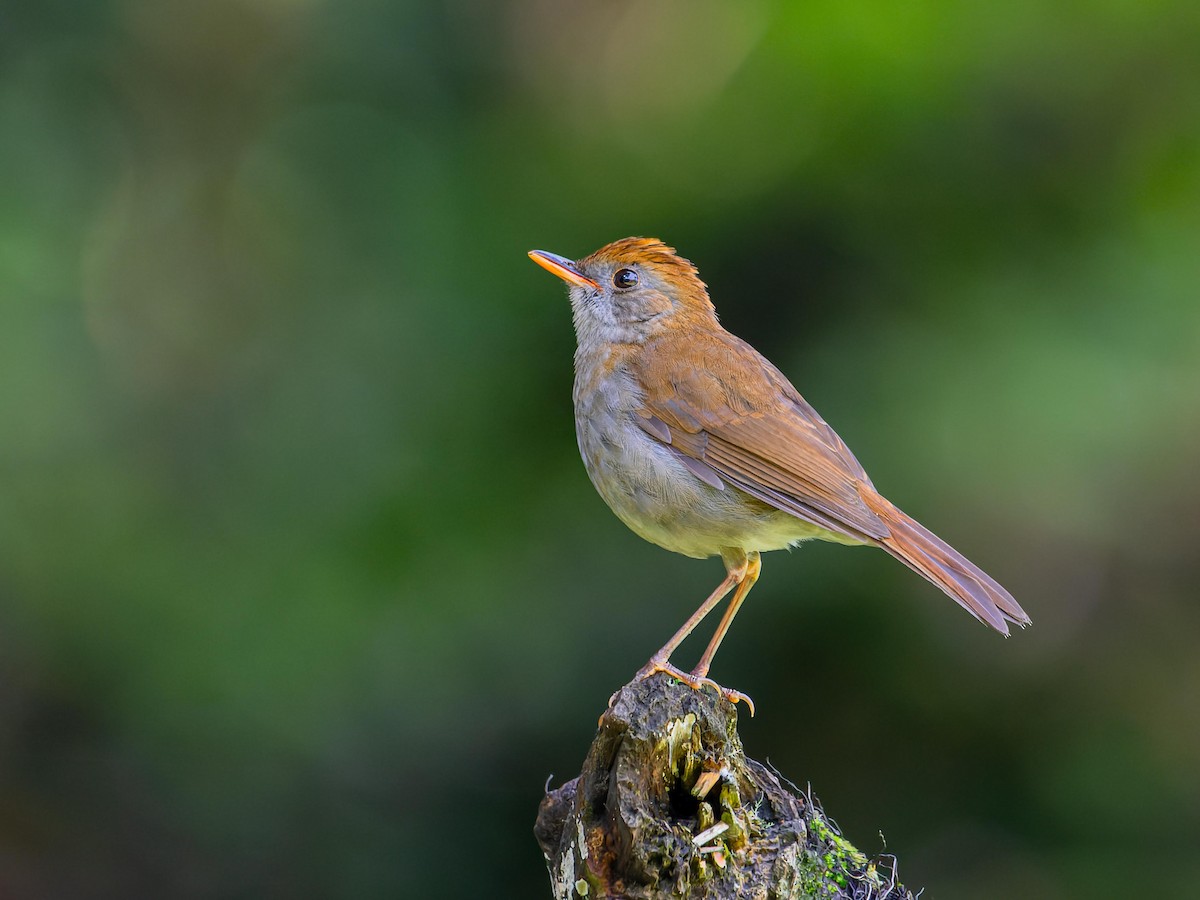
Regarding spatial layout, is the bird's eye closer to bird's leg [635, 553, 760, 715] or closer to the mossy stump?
bird's leg [635, 553, 760, 715]

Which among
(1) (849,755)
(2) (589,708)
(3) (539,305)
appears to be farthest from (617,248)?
(1) (849,755)

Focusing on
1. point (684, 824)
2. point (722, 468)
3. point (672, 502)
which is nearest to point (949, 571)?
point (722, 468)

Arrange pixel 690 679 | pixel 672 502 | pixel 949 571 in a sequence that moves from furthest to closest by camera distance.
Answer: pixel 672 502 < pixel 949 571 < pixel 690 679

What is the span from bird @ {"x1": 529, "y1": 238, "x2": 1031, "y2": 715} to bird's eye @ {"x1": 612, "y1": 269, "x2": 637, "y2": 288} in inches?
9.7

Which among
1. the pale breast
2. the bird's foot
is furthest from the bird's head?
the bird's foot

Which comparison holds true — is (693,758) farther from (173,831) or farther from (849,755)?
(173,831)

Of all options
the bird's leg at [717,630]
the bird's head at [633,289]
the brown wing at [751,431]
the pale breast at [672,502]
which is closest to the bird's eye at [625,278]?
the bird's head at [633,289]

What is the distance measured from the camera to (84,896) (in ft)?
23.0

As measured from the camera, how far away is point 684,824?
338 centimetres

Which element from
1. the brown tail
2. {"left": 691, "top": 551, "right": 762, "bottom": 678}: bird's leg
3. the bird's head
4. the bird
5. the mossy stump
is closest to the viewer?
the mossy stump

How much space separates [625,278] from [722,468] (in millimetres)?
1220

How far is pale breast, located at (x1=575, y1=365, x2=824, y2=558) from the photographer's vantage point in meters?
4.70

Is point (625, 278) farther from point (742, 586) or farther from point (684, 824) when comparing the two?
point (684, 824)

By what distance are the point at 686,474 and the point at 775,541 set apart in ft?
1.35
